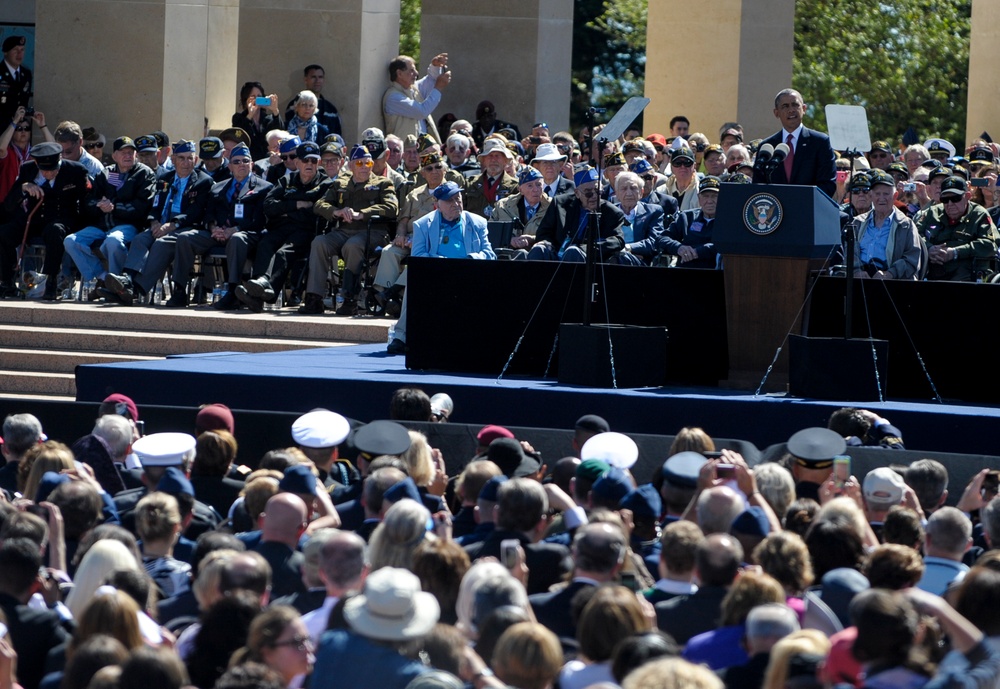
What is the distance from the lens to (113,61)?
19.0m

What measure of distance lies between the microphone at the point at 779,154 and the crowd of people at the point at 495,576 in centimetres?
356

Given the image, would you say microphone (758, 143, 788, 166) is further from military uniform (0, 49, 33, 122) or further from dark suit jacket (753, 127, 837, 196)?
military uniform (0, 49, 33, 122)

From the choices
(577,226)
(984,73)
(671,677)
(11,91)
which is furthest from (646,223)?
(984,73)

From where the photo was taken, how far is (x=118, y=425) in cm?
928

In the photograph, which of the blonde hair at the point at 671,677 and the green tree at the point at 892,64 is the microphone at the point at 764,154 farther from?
the green tree at the point at 892,64

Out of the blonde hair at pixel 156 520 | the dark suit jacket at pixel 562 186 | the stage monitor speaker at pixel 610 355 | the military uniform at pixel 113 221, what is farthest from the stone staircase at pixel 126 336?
the blonde hair at pixel 156 520

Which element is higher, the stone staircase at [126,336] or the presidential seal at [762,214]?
the presidential seal at [762,214]

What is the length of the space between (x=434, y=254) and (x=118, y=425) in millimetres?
4826

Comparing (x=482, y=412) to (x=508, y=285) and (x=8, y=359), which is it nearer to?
(x=508, y=285)

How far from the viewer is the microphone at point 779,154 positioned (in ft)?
39.2

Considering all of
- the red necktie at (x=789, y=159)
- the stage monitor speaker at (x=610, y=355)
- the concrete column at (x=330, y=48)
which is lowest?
the stage monitor speaker at (x=610, y=355)

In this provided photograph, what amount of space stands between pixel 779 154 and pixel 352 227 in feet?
16.6

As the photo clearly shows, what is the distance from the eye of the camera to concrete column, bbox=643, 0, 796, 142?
24.0m

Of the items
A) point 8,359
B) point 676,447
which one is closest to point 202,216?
point 8,359
